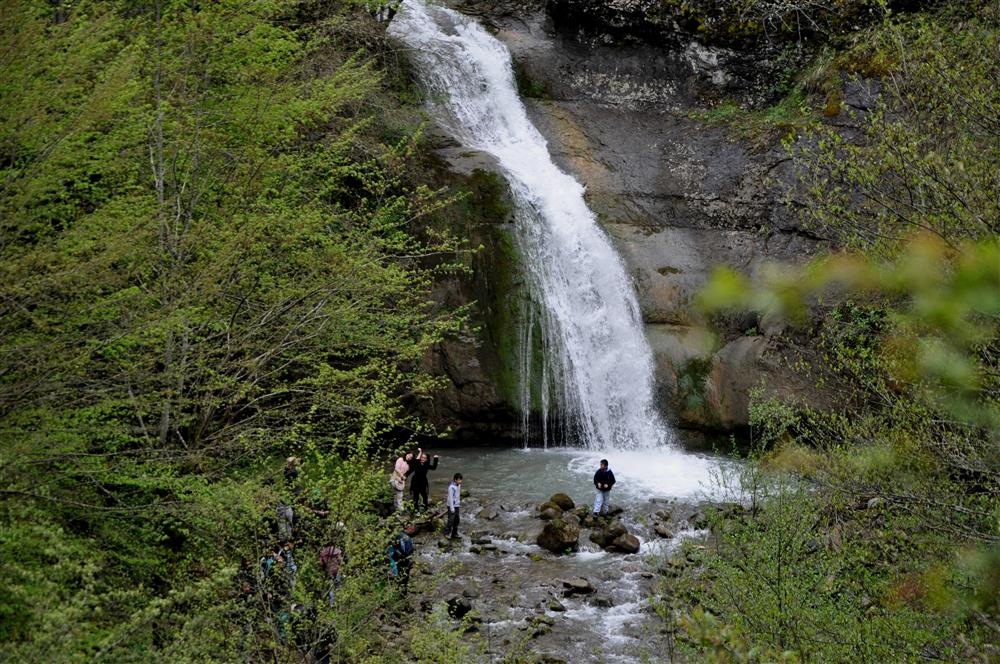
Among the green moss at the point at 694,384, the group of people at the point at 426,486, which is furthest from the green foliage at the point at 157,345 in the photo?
the green moss at the point at 694,384

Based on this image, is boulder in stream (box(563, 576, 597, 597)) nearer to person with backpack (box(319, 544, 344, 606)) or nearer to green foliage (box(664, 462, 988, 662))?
green foliage (box(664, 462, 988, 662))

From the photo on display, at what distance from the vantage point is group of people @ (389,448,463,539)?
12.7m

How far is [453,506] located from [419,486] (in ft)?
3.65

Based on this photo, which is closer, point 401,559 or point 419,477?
point 401,559

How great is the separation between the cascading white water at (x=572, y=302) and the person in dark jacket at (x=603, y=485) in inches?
210

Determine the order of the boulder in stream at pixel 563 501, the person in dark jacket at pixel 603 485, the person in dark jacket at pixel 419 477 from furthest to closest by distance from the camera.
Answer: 1. the boulder in stream at pixel 563 501
2. the person in dark jacket at pixel 419 477
3. the person in dark jacket at pixel 603 485

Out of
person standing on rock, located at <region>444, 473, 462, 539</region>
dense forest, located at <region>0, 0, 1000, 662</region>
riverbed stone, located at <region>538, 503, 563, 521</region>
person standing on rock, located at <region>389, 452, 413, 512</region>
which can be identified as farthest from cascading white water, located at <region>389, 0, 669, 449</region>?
A: dense forest, located at <region>0, 0, 1000, 662</region>

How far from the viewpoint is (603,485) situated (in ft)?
44.1

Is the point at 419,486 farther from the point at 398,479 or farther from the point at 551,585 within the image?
the point at 551,585

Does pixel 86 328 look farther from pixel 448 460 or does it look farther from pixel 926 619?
pixel 448 460

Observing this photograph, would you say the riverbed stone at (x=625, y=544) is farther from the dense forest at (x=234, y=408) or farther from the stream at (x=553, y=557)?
the dense forest at (x=234, y=408)

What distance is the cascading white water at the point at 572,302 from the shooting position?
63.5 feet

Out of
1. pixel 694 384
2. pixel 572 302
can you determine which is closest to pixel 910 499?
pixel 694 384

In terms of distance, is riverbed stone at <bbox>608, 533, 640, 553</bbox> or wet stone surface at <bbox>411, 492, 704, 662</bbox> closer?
wet stone surface at <bbox>411, 492, 704, 662</bbox>
